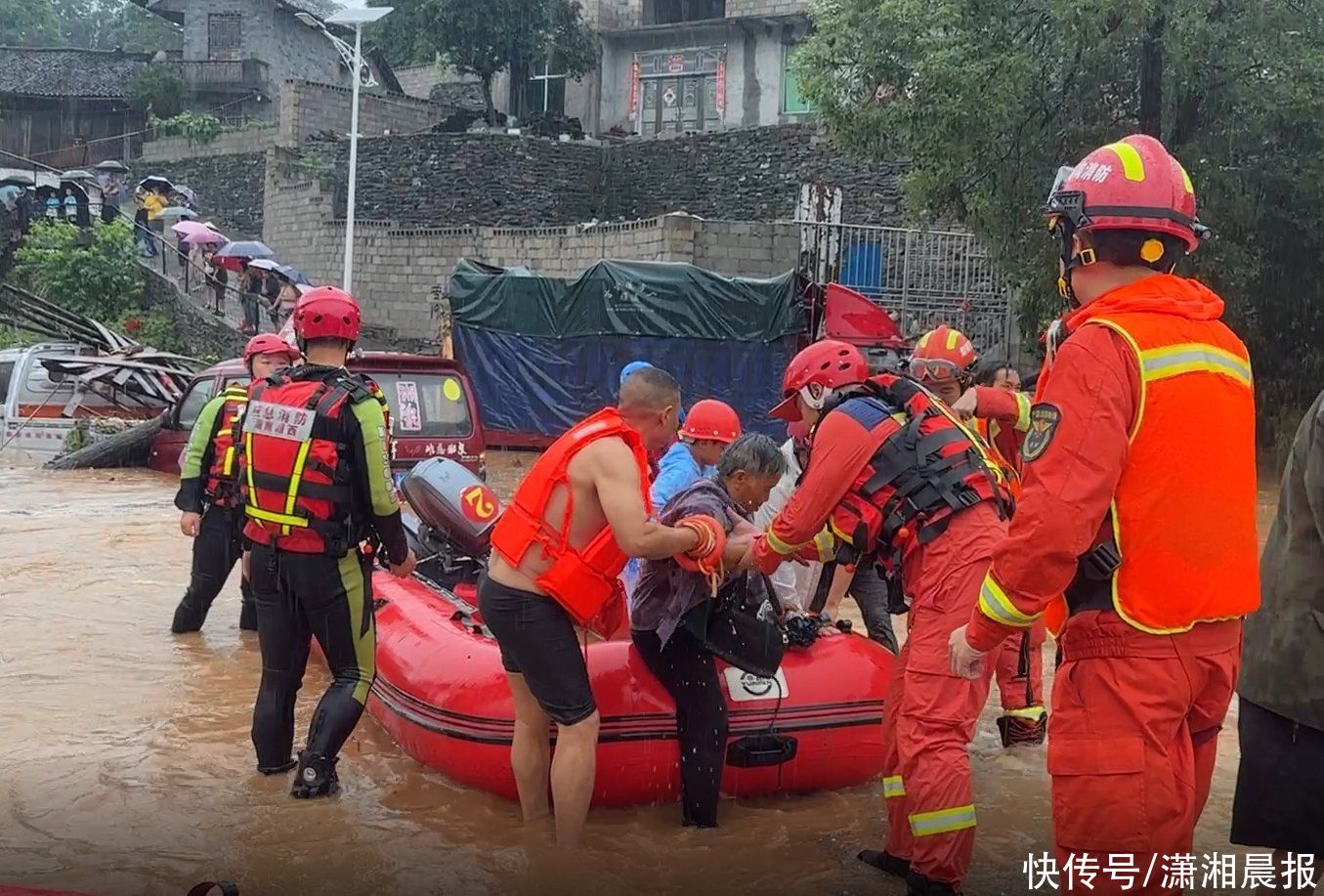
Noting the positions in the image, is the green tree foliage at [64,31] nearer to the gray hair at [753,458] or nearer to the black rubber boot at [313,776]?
the black rubber boot at [313,776]

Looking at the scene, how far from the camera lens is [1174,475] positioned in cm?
293

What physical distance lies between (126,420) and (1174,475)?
14999 mm

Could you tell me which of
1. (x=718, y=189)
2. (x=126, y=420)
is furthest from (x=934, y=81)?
(x=718, y=189)

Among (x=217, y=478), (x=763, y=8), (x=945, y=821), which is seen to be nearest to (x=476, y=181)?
(x=763, y=8)

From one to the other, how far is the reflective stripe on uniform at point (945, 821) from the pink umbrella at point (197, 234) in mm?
24659

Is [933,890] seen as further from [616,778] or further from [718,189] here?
[718,189]

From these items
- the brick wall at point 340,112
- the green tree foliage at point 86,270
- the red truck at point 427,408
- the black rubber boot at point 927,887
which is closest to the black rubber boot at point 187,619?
the red truck at point 427,408

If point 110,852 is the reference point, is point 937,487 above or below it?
above

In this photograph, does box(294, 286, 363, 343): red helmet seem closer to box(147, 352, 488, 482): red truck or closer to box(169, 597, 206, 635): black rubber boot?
box(169, 597, 206, 635): black rubber boot

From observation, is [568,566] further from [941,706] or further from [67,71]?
[67,71]

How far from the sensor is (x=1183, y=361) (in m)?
2.95

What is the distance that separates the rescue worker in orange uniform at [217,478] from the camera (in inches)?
275

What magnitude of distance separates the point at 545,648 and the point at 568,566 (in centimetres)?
27

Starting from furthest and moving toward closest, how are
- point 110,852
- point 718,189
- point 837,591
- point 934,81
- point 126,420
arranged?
point 718,189
point 126,420
point 934,81
point 837,591
point 110,852
